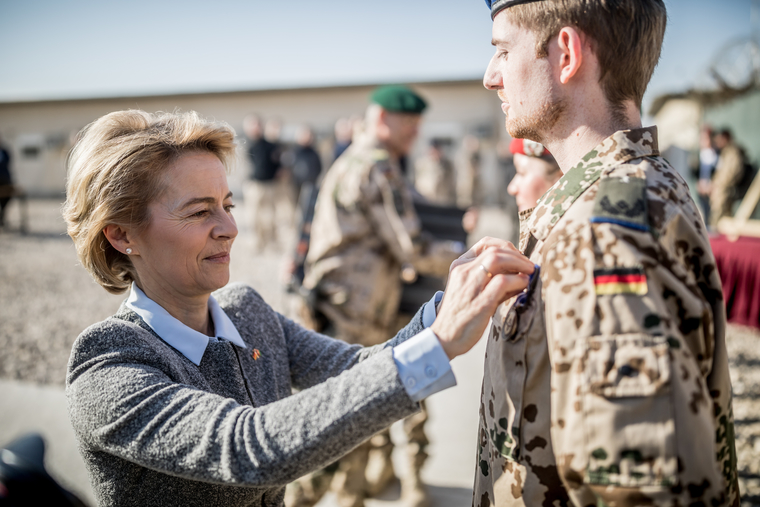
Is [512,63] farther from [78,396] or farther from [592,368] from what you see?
[78,396]

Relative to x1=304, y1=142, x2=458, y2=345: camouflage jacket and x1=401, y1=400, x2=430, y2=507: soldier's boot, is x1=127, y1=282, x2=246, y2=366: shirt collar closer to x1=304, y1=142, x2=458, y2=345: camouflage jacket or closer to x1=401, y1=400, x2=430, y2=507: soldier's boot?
x1=304, y1=142, x2=458, y2=345: camouflage jacket

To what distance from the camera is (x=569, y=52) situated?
4.25 ft

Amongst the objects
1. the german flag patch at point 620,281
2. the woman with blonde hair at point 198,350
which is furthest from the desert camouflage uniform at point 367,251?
the german flag patch at point 620,281

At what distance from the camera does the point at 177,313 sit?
174 centimetres

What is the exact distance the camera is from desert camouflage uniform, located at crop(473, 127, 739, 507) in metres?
1.05

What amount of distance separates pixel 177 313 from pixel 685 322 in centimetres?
144

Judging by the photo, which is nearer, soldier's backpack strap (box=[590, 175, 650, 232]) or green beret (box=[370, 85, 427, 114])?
soldier's backpack strap (box=[590, 175, 650, 232])

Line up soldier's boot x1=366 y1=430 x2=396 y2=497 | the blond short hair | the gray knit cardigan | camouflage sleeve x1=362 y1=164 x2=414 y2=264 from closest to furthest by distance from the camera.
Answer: the gray knit cardigan
the blond short hair
camouflage sleeve x1=362 y1=164 x2=414 y2=264
soldier's boot x1=366 y1=430 x2=396 y2=497

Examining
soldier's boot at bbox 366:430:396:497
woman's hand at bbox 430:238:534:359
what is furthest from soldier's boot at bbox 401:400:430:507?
woman's hand at bbox 430:238:534:359

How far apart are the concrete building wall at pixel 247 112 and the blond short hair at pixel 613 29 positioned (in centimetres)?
2043

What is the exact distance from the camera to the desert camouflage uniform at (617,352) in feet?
3.44

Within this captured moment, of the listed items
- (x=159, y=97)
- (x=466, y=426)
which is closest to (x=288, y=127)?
(x=159, y=97)

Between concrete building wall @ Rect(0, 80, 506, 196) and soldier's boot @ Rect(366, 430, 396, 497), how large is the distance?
737 inches

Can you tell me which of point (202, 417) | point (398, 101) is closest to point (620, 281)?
point (202, 417)
